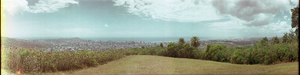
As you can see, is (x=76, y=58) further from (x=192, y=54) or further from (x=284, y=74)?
(x=192, y=54)

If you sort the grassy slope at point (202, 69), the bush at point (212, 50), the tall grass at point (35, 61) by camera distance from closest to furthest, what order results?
the grassy slope at point (202, 69) → the tall grass at point (35, 61) → the bush at point (212, 50)

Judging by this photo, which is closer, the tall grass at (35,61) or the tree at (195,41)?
the tall grass at (35,61)

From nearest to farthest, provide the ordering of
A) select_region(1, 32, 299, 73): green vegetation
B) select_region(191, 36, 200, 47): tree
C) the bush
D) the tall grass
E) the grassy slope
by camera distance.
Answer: the grassy slope → the tall grass → select_region(1, 32, 299, 73): green vegetation → the bush → select_region(191, 36, 200, 47): tree

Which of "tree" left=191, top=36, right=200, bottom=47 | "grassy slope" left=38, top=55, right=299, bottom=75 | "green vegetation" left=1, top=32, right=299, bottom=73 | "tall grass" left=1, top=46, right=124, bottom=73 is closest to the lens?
"grassy slope" left=38, top=55, right=299, bottom=75

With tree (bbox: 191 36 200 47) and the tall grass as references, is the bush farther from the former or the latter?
tree (bbox: 191 36 200 47)

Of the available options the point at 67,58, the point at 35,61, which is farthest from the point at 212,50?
the point at 35,61

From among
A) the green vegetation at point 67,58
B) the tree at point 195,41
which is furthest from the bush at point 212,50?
the tree at point 195,41

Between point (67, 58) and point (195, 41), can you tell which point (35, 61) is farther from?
point (195, 41)

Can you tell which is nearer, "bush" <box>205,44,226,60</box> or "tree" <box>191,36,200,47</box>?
"bush" <box>205,44,226,60</box>

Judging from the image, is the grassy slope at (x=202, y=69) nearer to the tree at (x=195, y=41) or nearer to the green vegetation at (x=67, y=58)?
the green vegetation at (x=67, y=58)

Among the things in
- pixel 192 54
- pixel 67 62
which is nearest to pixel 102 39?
pixel 192 54

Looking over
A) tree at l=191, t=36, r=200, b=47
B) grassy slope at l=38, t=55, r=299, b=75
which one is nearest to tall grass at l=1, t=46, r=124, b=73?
grassy slope at l=38, t=55, r=299, b=75

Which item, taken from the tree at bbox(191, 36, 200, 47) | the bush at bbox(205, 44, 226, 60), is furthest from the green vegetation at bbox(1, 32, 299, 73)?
the tree at bbox(191, 36, 200, 47)
